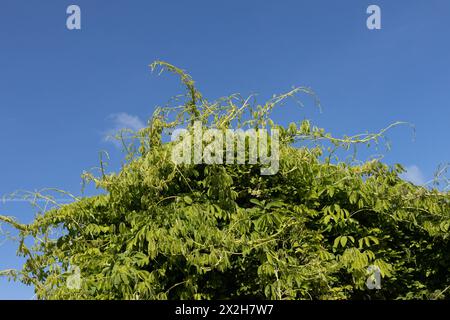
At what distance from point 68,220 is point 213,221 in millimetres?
1728

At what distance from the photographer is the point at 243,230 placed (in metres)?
4.91

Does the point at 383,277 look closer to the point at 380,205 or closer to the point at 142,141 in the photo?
the point at 380,205

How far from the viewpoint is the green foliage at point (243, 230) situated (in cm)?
483

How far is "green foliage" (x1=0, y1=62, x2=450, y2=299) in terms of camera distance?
15.9 ft

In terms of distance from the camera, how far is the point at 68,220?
5.78 m

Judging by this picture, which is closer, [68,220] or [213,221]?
[213,221]

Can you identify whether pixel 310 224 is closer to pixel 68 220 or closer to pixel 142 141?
pixel 142 141

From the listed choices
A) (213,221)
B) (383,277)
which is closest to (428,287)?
(383,277)
